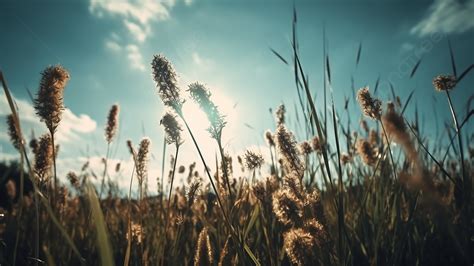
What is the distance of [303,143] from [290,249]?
1.88 metres

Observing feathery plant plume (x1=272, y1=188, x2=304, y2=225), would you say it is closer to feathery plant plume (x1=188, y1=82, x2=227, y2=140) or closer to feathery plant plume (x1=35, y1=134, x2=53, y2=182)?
feathery plant plume (x1=188, y1=82, x2=227, y2=140)

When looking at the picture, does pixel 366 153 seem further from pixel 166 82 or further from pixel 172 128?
pixel 166 82

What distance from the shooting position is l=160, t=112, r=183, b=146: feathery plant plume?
4.98 feet

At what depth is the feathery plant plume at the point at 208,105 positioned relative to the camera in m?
1.27

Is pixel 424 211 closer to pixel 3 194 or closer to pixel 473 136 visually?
pixel 473 136

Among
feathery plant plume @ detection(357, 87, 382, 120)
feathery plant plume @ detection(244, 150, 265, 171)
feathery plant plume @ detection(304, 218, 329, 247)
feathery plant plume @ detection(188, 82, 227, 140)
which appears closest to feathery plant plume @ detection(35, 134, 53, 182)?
feathery plant plume @ detection(188, 82, 227, 140)

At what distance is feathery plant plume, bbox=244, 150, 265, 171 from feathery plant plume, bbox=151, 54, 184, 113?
56 centimetres

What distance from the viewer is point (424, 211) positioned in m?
2.65

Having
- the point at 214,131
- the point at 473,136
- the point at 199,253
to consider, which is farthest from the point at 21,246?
the point at 473,136

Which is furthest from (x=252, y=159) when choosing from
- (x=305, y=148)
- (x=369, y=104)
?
(x=305, y=148)

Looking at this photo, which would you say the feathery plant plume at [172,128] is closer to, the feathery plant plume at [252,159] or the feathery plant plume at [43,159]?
the feathery plant plume at [252,159]

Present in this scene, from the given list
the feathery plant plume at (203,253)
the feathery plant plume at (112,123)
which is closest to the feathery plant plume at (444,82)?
the feathery plant plume at (203,253)

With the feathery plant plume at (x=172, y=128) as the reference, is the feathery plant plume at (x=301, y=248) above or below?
below

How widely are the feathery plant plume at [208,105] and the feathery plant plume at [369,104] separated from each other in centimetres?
76
